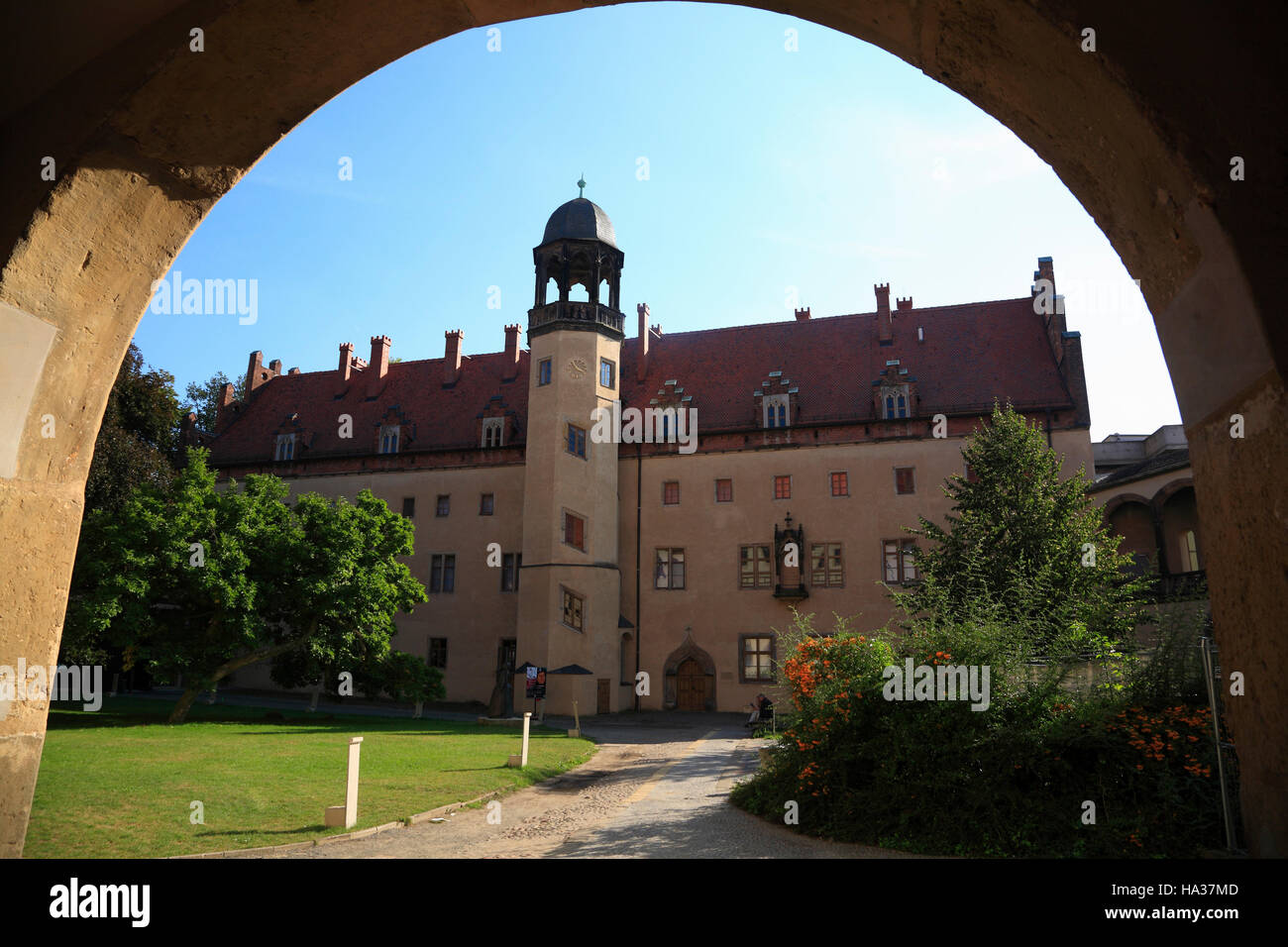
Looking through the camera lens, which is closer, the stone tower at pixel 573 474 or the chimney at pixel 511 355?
the stone tower at pixel 573 474

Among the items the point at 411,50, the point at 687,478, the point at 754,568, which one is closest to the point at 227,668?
the point at 687,478

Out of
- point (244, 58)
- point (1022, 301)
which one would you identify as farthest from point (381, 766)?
point (1022, 301)

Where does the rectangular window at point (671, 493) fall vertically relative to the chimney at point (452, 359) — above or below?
below

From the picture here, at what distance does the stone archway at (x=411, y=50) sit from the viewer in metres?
2.11

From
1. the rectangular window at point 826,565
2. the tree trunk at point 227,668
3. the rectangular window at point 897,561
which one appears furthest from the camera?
the rectangular window at point 826,565

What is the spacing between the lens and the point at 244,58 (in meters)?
3.04

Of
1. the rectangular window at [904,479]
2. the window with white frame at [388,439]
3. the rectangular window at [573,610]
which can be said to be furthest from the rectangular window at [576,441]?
the rectangular window at [904,479]

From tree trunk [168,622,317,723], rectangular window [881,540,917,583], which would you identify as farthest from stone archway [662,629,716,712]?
tree trunk [168,622,317,723]

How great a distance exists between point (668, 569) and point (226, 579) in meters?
18.8

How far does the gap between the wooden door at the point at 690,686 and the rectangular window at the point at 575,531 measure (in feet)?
23.1

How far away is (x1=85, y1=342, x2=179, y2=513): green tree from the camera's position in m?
29.3

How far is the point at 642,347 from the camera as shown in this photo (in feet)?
144

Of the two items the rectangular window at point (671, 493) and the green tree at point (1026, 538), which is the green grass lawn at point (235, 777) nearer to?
the green tree at point (1026, 538)
